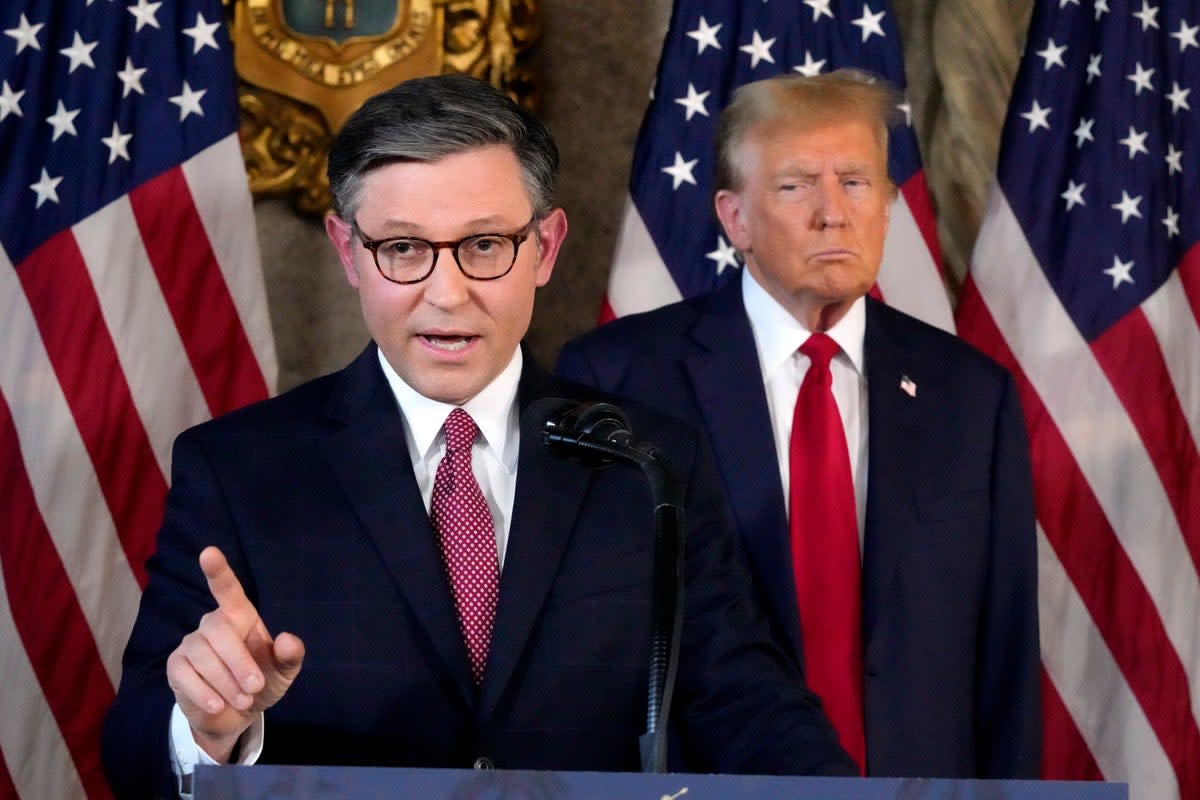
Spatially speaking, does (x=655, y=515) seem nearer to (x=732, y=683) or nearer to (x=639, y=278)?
(x=732, y=683)

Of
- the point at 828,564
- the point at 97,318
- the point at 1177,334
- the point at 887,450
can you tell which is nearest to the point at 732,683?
the point at 828,564

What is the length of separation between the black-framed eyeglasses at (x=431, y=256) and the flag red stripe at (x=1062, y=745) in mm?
2181

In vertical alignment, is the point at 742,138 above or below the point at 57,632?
above

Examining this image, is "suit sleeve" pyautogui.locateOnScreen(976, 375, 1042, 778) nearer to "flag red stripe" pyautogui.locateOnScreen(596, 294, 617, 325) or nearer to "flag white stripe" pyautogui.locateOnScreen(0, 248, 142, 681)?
"flag red stripe" pyautogui.locateOnScreen(596, 294, 617, 325)

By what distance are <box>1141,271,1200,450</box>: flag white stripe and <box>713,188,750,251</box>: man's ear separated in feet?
3.63

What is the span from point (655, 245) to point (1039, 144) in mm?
918

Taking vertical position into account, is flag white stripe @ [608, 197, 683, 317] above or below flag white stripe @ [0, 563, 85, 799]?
above

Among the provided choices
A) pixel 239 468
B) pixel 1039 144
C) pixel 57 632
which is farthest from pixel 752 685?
pixel 1039 144

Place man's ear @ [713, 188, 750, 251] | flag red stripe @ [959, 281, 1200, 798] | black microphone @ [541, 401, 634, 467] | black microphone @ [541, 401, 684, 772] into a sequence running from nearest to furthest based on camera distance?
black microphone @ [541, 401, 684, 772] < black microphone @ [541, 401, 634, 467] < man's ear @ [713, 188, 750, 251] < flag red stripe @ [959, 281, 1200, 798]

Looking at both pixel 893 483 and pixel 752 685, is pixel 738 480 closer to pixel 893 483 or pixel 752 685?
pixel 893 483

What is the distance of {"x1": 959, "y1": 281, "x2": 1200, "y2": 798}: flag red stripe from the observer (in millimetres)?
3750

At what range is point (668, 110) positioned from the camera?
3881mm

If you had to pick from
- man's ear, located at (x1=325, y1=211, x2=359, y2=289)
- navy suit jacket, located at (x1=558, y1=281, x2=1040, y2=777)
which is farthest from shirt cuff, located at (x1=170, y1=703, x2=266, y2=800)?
navy suit jacket, located at (x1=558, y1=281, x2=1040, y2=777)

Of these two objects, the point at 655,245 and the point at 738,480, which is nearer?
the point at 738,480
